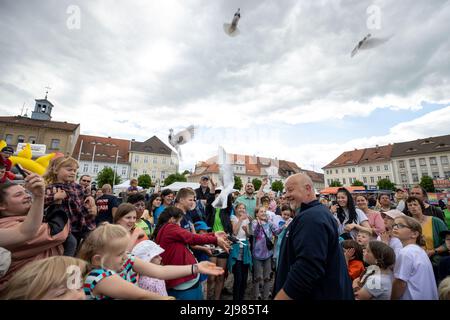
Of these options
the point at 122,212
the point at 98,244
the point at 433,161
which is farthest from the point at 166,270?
the point at 433,161

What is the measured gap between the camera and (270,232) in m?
4.94

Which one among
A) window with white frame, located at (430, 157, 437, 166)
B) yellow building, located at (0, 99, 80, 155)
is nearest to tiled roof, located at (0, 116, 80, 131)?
yellow building, located at (0, 99, 80, 155)

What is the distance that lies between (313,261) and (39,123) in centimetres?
5848

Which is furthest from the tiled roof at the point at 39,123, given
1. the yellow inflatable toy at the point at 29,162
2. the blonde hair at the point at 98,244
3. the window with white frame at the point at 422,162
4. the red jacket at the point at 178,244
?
the window with white frame at the point at 422,162

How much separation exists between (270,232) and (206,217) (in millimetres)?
1574

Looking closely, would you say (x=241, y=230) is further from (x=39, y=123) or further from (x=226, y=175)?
(x=39, y=123)

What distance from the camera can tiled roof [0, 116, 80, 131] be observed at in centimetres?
4316

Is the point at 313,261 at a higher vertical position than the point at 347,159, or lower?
lower

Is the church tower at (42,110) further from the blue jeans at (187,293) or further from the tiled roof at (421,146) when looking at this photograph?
the tiled roof at (421,146)

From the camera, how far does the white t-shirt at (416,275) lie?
2.26m

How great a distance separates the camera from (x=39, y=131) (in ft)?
144

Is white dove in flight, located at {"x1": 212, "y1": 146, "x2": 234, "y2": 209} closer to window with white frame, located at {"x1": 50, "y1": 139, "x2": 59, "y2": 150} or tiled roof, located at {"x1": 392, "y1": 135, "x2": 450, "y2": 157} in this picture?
window with white frame, located at {"x1": 50, "y1": 139, "x2": 59, "y2": 150}

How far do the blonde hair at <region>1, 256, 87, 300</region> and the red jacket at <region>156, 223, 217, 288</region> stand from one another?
1.31 metres

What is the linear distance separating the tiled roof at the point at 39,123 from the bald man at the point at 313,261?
180 feet
